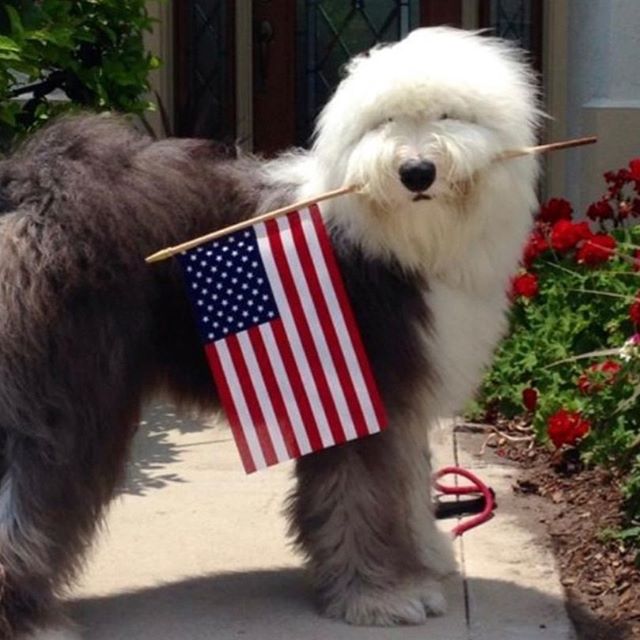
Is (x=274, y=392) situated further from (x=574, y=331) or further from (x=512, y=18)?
(x=512, y=18)

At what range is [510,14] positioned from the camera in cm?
987

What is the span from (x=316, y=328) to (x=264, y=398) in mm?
246

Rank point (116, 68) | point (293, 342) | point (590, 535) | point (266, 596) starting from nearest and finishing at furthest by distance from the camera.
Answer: point (293, 342), point (266, 596), point (590, 535), point (116, 68)

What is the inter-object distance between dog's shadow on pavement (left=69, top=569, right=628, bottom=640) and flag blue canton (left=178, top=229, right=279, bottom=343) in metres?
0.85

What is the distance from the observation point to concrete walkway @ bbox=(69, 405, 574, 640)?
4.58m

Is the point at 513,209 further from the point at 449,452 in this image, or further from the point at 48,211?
the point at 449,452

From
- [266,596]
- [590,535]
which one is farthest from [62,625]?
[590,535]

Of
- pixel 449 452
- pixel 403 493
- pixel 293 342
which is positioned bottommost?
pixel 449 452

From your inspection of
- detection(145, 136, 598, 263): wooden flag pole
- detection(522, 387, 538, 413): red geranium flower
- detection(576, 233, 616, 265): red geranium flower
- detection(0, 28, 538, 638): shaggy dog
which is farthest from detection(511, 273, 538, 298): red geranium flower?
detection(145, 136, 598, 263): wooden flag pole

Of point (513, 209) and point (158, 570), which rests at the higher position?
point (513, 209)

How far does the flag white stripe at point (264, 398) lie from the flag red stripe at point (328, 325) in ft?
0.69

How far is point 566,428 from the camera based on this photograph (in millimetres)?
5625

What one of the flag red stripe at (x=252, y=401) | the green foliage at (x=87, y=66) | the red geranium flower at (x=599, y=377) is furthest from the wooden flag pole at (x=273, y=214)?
the green foliage at (x=87, y=66)

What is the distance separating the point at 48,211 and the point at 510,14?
615 cm
